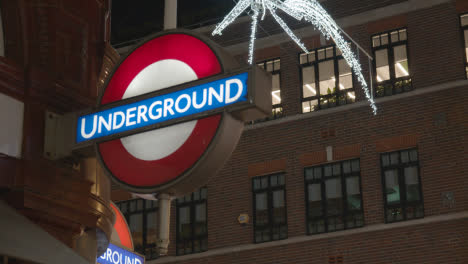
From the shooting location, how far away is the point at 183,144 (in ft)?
16.5

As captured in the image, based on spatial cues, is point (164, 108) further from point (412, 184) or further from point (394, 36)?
point (394, 36)

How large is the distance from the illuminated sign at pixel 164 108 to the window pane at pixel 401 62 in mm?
17175

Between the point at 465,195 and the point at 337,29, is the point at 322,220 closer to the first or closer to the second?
the point at 465,195

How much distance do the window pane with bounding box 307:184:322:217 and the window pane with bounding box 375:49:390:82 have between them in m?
3.51

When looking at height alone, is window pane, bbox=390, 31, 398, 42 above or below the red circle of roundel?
above

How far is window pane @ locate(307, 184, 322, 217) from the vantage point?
71.6 feet

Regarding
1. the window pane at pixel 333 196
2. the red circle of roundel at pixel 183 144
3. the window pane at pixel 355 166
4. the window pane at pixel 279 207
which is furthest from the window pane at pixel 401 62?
the red circle of roundel at pixel 183 144

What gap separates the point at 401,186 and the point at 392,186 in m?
0.27

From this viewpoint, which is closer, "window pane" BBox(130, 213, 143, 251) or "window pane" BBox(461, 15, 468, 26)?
"window pane" BBox(461, 15, 468, 26)

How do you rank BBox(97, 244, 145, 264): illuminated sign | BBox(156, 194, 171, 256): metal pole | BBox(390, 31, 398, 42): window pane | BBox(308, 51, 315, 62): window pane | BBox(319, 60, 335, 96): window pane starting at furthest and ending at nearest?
BBox(308, 51, 315, 62): window pane, BBox(319, 60, 335, 96): window pane, BBox(390, 31, 398, 42): window pane, BBox(97, 244, 145, 264): illuminated sign, BBox(156, 194, 171, 256): metal pole

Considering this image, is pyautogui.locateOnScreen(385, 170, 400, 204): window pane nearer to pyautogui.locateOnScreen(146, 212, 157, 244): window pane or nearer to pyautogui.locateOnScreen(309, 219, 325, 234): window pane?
pyautogui.locateOnScreen(309, 219, 325, 234): window pane

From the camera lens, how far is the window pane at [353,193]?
2130 centimetres

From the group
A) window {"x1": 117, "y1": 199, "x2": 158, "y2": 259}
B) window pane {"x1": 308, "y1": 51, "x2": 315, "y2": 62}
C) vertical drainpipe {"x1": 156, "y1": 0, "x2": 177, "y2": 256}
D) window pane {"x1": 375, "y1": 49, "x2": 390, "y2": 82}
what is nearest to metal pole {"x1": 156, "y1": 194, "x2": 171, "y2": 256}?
vertical drainpipe {"x1": 156, "y1": 0, "x2": 177, "y2": 256}

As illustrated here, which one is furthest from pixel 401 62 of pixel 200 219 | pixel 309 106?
pixel 200 219
